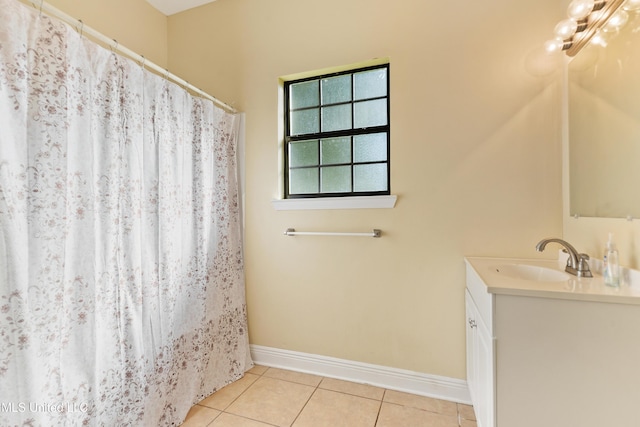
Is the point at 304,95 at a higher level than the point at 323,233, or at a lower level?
higher

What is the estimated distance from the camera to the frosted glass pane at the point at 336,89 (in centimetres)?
198

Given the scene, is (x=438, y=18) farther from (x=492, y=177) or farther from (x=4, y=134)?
(x=4, y=134)

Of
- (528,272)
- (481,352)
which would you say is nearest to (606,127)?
(528,272)

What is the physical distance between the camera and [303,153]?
2.10 meters

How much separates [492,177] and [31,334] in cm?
226

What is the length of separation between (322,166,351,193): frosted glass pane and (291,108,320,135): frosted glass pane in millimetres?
339

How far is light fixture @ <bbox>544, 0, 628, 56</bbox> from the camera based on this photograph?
109 cm

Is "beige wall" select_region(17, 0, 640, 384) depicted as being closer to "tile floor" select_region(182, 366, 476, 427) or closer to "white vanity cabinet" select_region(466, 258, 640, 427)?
"tile floor" select_region(182, 366, 476, 427)

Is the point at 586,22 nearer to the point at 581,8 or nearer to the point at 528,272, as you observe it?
the point at 581,8

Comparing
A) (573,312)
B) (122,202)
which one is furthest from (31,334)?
(573,312)

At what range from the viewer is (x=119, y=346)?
4.10 ft

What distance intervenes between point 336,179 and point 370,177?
0.83 feet

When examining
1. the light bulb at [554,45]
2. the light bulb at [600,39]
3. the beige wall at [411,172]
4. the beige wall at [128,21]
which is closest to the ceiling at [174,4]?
the beige wall at [128,21]

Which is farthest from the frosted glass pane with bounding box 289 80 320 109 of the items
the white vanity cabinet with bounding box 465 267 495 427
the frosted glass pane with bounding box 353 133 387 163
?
the white vanity cabinet with bounding box 465 267 495 427
